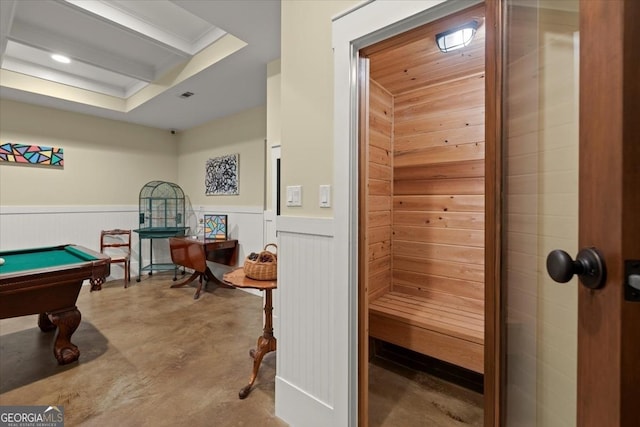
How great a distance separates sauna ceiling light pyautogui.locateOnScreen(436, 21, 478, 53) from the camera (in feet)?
5.15

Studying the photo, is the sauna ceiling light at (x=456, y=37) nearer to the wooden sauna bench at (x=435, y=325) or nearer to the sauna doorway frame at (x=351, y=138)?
the sauna doorway frame at (x=351, y=138)

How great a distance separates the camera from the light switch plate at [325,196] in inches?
54.8

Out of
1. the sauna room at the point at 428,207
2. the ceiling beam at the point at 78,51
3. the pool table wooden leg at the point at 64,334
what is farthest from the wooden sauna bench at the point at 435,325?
the ceiling beam at the point at 78,51

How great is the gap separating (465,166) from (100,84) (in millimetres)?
4595

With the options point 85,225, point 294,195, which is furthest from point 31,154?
point 294,195

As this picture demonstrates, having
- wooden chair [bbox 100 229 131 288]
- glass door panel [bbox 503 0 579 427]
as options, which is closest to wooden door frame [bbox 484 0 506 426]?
glass door panel [bbox 503 0 579 427]

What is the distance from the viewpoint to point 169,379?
194 centimetres

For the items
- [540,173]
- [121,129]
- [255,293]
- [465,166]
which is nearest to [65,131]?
[121,129]

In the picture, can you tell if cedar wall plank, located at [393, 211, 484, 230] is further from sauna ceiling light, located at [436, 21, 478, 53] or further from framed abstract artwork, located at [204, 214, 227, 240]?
framed abstract artwork, located at [204, 214, 227, 240]

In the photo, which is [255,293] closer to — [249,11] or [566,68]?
[249,11]

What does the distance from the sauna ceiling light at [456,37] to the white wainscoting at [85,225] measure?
9.37ft

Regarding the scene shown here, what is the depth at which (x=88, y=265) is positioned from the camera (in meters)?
2.01

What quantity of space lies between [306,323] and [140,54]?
3.29 m

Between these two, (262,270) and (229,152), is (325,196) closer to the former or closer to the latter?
(262,270)
